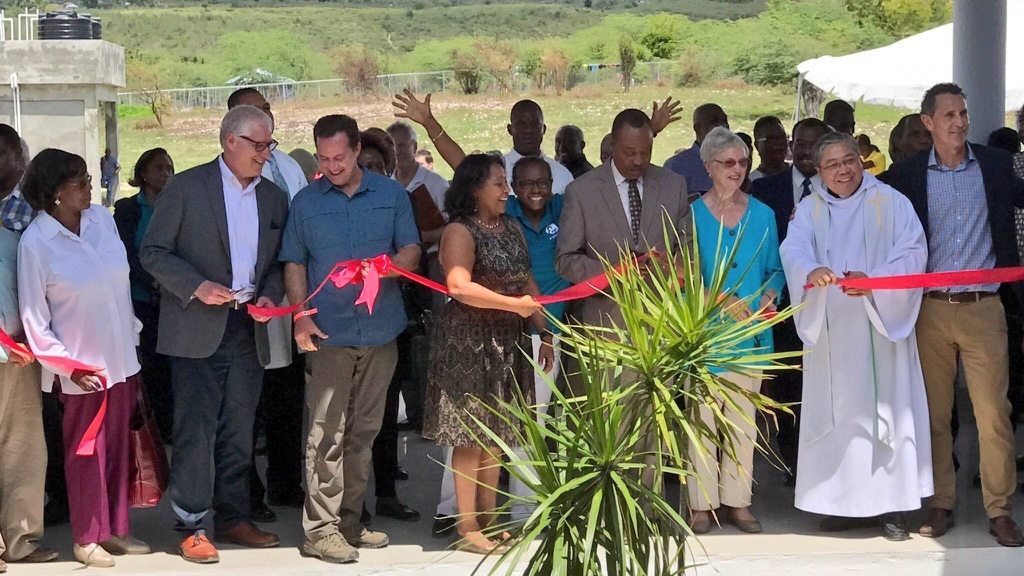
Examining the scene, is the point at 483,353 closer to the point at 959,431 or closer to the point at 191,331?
the point at 191,331

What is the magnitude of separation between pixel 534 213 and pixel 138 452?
7.76 ft

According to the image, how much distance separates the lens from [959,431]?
27.9 feet

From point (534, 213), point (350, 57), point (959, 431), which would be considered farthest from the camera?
point (350, 57)

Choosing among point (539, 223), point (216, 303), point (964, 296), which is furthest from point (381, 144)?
point (964, 296)

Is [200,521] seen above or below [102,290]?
below

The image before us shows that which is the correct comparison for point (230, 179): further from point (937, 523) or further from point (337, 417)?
point (937, 523)

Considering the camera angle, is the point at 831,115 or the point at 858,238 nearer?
the point at 858,238

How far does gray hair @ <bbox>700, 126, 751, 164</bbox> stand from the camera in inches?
248

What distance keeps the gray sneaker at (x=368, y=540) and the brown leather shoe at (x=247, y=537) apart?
397 millimetres

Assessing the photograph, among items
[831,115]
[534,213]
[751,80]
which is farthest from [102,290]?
[751,80]

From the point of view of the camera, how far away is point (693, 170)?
8.45 meters

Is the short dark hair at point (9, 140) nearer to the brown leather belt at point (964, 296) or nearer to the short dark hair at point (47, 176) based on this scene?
the short dark hair at point (47, 176)

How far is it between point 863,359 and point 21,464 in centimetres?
406

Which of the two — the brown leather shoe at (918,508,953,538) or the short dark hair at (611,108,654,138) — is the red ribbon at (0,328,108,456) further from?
the brown leather shoe at (918,508,953,538)
